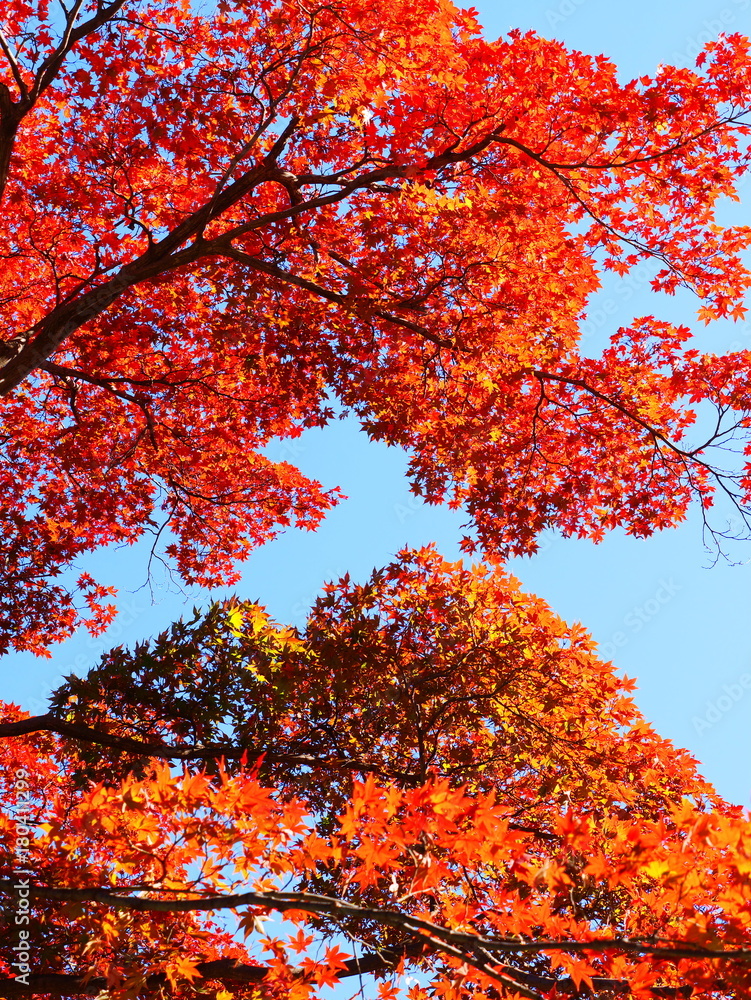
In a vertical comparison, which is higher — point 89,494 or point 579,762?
point 89,494

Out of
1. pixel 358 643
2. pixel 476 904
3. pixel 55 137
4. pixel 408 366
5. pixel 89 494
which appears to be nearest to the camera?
pixel 476 904

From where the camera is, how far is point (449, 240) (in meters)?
7.66

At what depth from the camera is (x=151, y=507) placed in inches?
439

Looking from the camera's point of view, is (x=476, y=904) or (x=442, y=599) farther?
(x=442, y=599)

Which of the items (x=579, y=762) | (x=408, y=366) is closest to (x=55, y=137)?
(x=408, y=366)

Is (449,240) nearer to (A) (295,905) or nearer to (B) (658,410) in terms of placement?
(B) (658,410)

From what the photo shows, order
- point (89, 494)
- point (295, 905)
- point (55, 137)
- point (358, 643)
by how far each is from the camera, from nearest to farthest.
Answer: point (295, 905) < point (358, 643) < point (55, 137) < point (89, 494)

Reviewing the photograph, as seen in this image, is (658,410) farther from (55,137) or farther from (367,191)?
(55,137)

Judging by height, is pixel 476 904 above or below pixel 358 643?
below

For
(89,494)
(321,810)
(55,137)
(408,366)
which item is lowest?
(321,810)

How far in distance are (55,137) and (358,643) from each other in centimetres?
770

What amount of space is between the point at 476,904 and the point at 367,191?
6.86 metres

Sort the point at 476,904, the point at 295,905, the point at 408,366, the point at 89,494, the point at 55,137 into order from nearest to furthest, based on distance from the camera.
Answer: the point at 295,905 → the point at 476,904 → the point at 408,366 → the point at 55,137 → the point at 89,494

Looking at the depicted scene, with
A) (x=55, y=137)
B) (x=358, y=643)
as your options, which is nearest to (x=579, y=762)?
(x=358, y=643)
